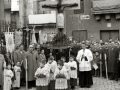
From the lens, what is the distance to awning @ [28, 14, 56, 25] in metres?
18.5

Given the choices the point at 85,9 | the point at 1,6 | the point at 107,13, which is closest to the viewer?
the point at 107,13

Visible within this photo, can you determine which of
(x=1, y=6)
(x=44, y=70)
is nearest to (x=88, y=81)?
(x=44, y=70)

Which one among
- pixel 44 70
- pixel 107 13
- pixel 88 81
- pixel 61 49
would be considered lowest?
pixel 88 81

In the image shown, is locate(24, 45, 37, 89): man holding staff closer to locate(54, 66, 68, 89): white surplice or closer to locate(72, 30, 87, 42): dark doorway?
locate(54, 66, 68, 89): white surplice

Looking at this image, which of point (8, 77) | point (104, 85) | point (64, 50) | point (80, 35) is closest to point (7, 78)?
point (8, 77)

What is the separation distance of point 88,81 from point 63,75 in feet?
6.90

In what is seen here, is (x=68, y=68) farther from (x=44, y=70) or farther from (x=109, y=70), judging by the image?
(x=109, y=70)

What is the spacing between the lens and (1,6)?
69.5 ft

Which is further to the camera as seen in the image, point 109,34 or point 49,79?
point 109,34

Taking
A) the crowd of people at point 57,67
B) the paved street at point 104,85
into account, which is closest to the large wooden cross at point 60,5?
the crowd of people at point 57,67

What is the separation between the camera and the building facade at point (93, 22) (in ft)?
56.5

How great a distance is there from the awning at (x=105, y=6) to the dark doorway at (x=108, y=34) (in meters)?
1.70

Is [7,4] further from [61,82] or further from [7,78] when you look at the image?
[61,82]

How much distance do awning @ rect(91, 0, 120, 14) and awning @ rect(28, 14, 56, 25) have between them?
10.9ft
